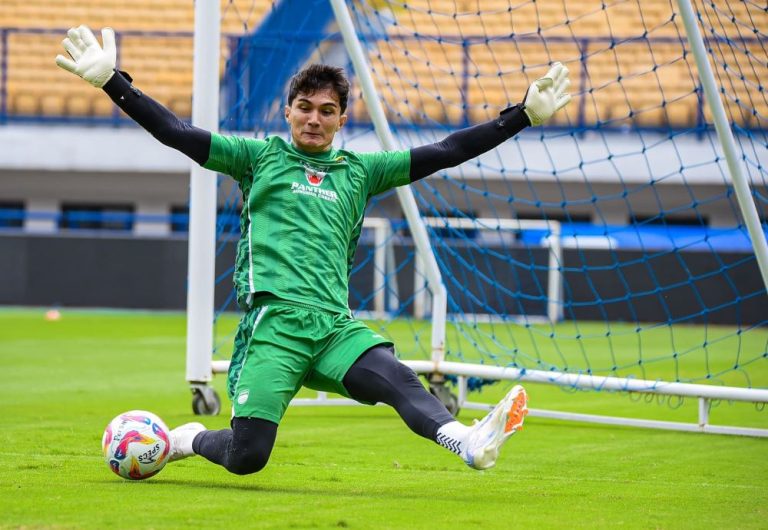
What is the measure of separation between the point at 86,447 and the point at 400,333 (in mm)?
9062

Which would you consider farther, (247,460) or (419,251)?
(419,251)

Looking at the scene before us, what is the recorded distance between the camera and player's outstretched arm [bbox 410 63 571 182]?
4.69 metres

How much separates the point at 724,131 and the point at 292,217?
2.49 meters

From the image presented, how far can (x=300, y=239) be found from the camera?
4.53 meters

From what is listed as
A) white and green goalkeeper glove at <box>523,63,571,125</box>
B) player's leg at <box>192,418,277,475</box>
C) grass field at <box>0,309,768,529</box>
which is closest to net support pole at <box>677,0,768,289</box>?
grass field at <box>0,309,768,529</box>

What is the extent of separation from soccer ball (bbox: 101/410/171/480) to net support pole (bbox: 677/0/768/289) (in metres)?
3.04

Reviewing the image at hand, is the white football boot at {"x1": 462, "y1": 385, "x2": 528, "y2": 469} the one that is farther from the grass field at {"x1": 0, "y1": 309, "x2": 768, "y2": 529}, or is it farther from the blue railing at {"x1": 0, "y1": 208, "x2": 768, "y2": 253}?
the blue railing at {"x1": 0, "y1": 208, "x2": 768, "y2": 253}

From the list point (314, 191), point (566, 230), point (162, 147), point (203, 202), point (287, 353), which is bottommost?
point (287, 353)

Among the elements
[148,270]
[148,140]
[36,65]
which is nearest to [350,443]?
[148,270]

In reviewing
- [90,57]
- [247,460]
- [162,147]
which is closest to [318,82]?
[90,57]

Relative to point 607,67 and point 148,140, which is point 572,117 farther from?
point 148,140

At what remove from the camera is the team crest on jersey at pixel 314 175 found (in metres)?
4.61

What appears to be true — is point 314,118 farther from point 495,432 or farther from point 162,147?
point 162,147

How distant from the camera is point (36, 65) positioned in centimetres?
2102
